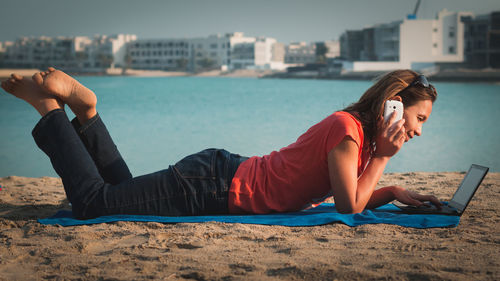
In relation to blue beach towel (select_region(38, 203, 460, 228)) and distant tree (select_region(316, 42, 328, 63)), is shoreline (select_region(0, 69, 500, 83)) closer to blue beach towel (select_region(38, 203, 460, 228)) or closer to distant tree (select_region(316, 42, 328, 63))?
blue beach towel (select_region(38, 203, 460, 228))

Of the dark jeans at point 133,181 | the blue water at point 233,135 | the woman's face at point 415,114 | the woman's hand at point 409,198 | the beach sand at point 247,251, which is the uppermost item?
the woman's face at point 415,114

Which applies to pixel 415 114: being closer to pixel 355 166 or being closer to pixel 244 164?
pixel 355 166

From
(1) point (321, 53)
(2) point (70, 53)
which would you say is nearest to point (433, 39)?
(1) point (321, 53)

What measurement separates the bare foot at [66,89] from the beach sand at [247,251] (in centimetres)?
57

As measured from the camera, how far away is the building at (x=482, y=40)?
1694 inches

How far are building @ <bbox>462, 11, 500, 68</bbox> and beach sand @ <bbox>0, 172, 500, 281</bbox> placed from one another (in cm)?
4632

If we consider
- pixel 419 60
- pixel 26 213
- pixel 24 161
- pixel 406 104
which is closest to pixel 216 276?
pixel 406 104

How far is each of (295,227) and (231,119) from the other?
15957 mm

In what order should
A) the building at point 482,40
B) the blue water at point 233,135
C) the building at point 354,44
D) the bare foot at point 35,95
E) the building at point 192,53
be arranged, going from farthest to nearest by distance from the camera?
the building at point 192,53 < the building at point 354,44 < the building at point 482,40 < the blue water at point 233,135 < the bare foot at point 35,95

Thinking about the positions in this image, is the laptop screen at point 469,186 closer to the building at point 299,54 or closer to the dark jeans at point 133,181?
the dark jeans at point 133,181

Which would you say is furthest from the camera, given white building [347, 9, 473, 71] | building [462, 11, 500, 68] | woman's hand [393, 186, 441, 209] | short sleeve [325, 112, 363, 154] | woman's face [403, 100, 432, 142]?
white building [347, 9, 473, 71]

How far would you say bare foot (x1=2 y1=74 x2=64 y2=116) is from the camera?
6.89ft

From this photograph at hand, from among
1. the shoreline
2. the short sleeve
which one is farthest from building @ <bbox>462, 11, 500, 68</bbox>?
the short sleeve

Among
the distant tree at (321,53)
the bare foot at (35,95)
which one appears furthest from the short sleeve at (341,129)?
the distant tree at (321,53)
